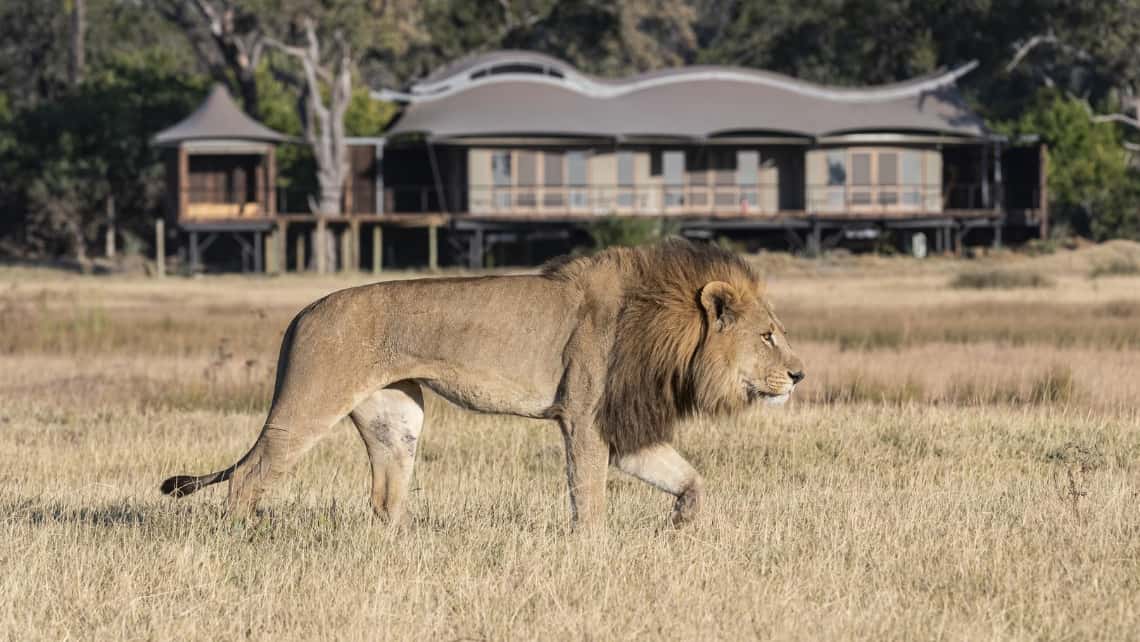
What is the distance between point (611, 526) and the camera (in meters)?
9.73

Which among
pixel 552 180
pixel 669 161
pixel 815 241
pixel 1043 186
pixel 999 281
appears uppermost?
pixel 669 161

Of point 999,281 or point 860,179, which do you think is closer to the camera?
point 999,281

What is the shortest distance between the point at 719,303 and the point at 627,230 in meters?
40.4

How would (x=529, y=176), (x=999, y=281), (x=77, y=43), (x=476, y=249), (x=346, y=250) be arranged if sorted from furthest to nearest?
1. (x=77, y=43)
2. (x=529, y=176)
3. (x=346, y=250)
4. (x=476, y=249)
5. (x=999, y=281)

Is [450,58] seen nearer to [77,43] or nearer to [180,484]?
[77,43]

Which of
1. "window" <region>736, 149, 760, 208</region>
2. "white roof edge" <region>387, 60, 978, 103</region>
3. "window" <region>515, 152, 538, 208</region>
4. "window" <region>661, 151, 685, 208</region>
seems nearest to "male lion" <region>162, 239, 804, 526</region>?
"window" <region>515, 152, 538, 208</region>

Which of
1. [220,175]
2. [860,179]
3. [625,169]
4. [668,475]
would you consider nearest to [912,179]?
[860,179]

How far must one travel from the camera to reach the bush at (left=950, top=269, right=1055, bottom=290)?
130ft

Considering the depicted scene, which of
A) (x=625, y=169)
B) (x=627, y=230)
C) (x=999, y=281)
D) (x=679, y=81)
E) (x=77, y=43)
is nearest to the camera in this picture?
(x=999, y=281)

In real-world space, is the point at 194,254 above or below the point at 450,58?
below

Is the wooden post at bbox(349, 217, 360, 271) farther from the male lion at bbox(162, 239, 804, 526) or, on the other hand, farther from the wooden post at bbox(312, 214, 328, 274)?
the male lion at bbox(162, 239, 804, 526)

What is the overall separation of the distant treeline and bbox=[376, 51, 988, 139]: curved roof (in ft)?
7.84

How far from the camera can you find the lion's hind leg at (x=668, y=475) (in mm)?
9297

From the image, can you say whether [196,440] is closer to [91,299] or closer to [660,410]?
[660,410]
